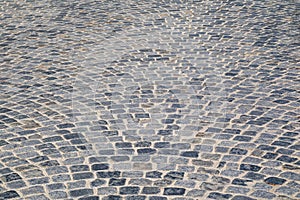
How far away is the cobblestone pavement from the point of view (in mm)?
5105

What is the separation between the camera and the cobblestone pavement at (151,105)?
5105 millimetres

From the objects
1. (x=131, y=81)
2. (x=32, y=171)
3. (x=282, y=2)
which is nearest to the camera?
(x=32, y=171)

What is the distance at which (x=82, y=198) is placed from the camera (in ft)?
15.8

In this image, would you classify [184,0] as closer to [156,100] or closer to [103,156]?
[156,100]

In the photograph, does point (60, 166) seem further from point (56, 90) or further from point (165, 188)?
point (56, 90)

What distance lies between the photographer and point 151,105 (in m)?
6.72

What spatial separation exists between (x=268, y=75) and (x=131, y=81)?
1.78 metres

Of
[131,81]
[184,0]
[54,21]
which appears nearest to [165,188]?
[131,81]

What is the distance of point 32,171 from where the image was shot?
528cm

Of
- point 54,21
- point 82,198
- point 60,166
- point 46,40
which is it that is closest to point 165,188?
point 82,198

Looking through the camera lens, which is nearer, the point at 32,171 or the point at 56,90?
the point at 32,171

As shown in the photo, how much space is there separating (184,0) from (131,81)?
4789mm

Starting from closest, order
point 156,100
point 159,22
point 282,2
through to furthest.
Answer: point 156,100 → point 159,22 → point 282,2

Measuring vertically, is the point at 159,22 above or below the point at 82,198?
below
